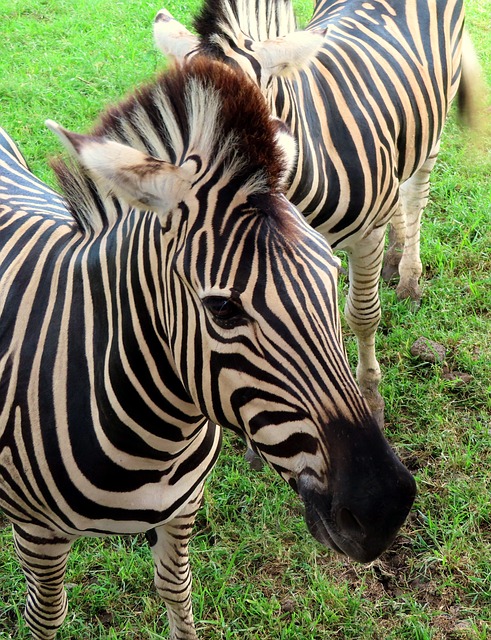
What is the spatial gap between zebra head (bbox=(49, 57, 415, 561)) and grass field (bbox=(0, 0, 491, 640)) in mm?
1706

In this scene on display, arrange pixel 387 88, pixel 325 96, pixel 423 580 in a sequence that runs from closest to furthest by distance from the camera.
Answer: pixel 423 580 → pixel 325 96 → pixel 387 88

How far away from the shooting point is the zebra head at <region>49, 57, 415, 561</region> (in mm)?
1689

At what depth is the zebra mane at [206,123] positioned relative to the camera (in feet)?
5.80

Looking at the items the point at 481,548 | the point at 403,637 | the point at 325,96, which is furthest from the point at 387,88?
the point at 403,637

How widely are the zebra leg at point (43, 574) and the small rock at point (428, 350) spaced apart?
2.69m

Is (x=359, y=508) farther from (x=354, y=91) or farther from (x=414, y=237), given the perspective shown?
(x=414, y=237)

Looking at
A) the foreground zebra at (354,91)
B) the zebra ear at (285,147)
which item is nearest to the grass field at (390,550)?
the foreground zebra at (354,91)

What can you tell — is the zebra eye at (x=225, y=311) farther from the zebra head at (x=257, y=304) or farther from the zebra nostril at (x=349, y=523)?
the zebra nostril at (x=349, y=523)

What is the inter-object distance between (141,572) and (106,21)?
7.19 m

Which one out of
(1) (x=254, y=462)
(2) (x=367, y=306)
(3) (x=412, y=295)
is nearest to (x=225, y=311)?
(1) (x=254, y=462)

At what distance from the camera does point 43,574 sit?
2639 mm

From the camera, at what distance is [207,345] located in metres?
1.80

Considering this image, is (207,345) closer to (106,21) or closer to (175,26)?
(175,26)

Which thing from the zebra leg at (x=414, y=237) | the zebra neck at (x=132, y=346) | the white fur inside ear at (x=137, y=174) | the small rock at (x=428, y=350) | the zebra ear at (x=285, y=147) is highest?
the white fur inside ear at (x=137, y=174)
